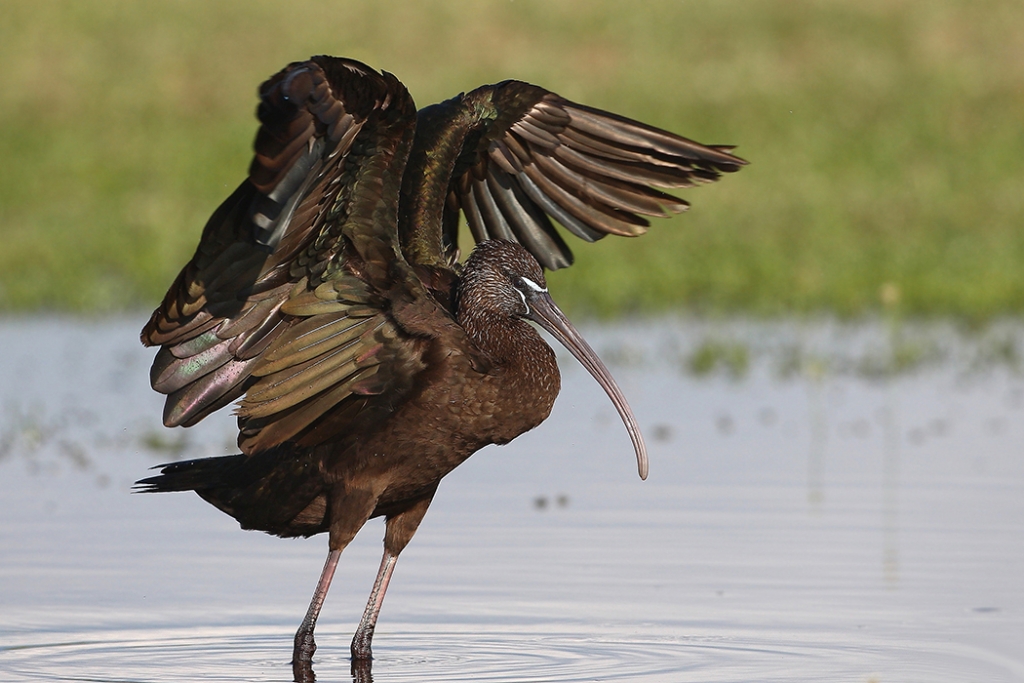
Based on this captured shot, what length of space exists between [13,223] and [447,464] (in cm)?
1175

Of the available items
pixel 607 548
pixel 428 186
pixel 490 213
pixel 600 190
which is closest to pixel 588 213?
pixel 600 190

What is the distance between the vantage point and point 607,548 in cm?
780

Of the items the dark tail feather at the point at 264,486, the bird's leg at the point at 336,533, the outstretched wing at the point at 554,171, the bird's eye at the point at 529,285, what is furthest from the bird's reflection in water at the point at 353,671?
the outstretched wing at the point at 554,171

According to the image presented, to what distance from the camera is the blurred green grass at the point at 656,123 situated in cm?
1482

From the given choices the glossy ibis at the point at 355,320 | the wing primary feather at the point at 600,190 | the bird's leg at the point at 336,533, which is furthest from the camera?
the wing primary feather at the point at 600,190

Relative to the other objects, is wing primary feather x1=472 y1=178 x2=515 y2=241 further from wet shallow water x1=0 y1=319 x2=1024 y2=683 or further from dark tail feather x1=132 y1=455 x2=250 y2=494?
dark tail feather x1=132 y1=455 x2=250 y2=494

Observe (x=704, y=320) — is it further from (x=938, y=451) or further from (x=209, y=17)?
(x=209, y=17)

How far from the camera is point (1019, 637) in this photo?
6391mm

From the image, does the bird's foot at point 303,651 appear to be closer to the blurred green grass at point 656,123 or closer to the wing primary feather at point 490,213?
the wing primary feather at point 490,213

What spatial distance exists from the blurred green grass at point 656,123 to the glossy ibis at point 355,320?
7155 mm

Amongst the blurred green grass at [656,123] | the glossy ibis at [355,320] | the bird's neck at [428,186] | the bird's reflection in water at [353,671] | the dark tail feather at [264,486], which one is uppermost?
the blurred green grass at [656,123]

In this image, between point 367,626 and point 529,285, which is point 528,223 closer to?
point 529,285

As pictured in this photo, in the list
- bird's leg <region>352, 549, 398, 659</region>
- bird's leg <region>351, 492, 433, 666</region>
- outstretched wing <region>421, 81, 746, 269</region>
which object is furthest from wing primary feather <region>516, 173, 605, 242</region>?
bird's leg <region>352, 549, 398, 659</region>

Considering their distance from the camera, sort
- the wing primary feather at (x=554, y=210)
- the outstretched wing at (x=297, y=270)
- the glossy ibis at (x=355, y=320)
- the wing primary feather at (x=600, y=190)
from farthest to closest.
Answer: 1. the wing primary feather at (x=554, y=210)
2. the wing primary feather at (x=600, y=190)
3. the glossy ibis at (x=355, y=320)
4. the outstretched wing at (x=297, y=270)
